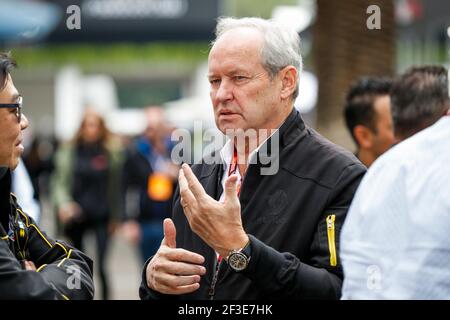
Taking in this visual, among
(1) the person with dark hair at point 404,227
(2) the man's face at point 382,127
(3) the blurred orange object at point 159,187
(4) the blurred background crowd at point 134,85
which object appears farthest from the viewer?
(3) the blurred orange object at point 159,187

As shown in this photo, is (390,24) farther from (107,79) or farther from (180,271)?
(107,79)

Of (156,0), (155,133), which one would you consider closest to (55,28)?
(156,0)

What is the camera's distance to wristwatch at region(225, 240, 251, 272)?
3.06 m

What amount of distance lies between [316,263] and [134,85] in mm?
37708

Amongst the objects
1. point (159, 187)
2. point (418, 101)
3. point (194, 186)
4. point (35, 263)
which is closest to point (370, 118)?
point (418, 101)

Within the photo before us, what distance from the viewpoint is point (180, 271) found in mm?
3246

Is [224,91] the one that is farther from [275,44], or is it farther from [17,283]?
[17,283]

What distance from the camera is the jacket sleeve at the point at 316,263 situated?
121 inches

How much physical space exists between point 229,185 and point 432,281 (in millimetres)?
975

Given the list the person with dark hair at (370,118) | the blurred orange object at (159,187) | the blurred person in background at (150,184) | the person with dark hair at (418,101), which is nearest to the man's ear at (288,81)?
the person with dark hair at (418,101)

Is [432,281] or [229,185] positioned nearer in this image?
[432,281]

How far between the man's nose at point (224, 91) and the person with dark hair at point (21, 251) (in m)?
0.78

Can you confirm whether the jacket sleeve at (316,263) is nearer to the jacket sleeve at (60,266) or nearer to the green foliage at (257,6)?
the jacket sleeve at (60,266)
